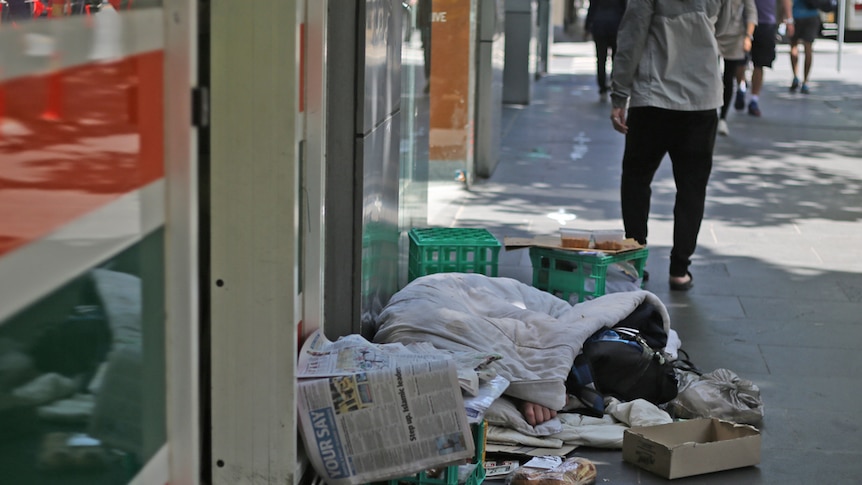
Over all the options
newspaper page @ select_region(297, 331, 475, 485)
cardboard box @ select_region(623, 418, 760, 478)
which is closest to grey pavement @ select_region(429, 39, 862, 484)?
cardboard box @ select_region(623, 418, 760, 478)

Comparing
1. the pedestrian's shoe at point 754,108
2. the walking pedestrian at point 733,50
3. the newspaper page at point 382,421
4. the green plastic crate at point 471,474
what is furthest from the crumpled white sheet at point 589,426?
the pedestrian's shoe at point 754,108

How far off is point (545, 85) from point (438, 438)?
14.0 metres

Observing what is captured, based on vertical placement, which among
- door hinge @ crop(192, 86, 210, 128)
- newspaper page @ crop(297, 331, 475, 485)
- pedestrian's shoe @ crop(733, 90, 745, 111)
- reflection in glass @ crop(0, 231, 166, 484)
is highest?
door hinge @ crop(192, 86, 210, 128)

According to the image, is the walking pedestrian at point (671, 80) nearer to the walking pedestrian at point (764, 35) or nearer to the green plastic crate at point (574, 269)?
the green plastic crate at point (574, 269)

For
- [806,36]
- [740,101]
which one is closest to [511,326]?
[740,101]

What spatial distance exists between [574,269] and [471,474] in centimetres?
217

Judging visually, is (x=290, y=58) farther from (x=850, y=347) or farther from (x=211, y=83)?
(x=850, y=347)

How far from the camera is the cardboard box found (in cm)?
399

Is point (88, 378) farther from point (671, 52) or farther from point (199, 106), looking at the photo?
point (671, 52)

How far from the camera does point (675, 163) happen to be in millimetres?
6367

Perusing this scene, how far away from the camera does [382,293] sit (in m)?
5.10

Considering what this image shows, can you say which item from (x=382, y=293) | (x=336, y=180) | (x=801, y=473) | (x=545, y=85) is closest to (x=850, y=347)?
(x=801, y=473)

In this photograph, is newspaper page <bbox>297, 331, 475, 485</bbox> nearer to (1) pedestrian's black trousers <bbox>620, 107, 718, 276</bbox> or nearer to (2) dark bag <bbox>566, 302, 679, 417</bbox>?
(2) dark bag <bbox>566, 302, 679, 417</bbox>

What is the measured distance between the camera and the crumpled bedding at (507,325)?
4297mm
